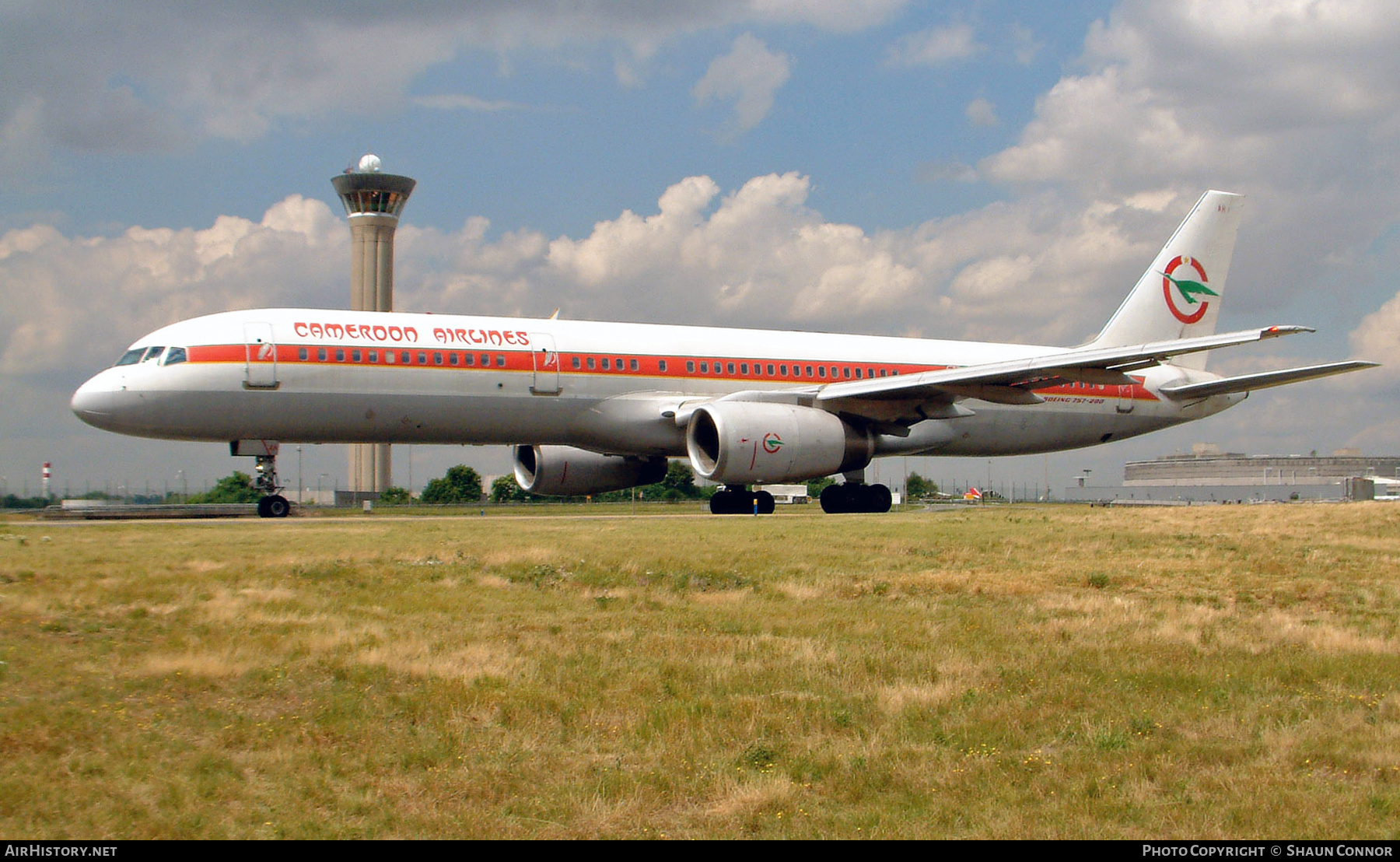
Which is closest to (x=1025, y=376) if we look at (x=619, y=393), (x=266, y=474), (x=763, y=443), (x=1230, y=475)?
(x=763, y=443)

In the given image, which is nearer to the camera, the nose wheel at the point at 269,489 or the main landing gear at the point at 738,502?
the nose wheel at the point at 269,489

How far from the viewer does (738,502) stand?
1096 inches

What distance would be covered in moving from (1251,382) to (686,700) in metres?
26.1

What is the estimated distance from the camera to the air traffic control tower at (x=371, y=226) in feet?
372

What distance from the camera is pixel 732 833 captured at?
5.23 metres

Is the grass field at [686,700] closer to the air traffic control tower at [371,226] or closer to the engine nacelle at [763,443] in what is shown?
the engine nacelle at [763,443]

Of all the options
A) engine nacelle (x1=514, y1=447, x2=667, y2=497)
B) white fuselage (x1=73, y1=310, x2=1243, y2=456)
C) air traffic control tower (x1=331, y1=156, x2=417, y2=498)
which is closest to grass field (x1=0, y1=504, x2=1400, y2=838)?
white fuselage (x1=73, y1=310, x2=1243, y2=456)

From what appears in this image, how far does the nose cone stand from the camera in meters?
22.3

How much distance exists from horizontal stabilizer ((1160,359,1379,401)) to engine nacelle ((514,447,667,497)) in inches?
566

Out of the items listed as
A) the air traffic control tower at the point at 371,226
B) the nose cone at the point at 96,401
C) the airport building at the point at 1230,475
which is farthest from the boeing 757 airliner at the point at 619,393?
the air traffic control tower at the point at 371,226

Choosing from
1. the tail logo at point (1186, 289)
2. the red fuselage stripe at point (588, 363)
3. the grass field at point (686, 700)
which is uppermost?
the tail logo at point (1186, 289)

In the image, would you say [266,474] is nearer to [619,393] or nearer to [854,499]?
[619,393]

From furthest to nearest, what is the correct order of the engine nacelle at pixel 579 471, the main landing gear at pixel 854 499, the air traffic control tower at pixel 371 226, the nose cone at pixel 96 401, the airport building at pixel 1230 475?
the air traffic control tower at pixel 371 226
the airport building at pixel 1230 475
the engine nacelle at pixel 579 471
the main landing gear at pixel 854 499
the nose cone at pixel 96 401

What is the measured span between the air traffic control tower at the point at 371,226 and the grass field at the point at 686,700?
104 metres
